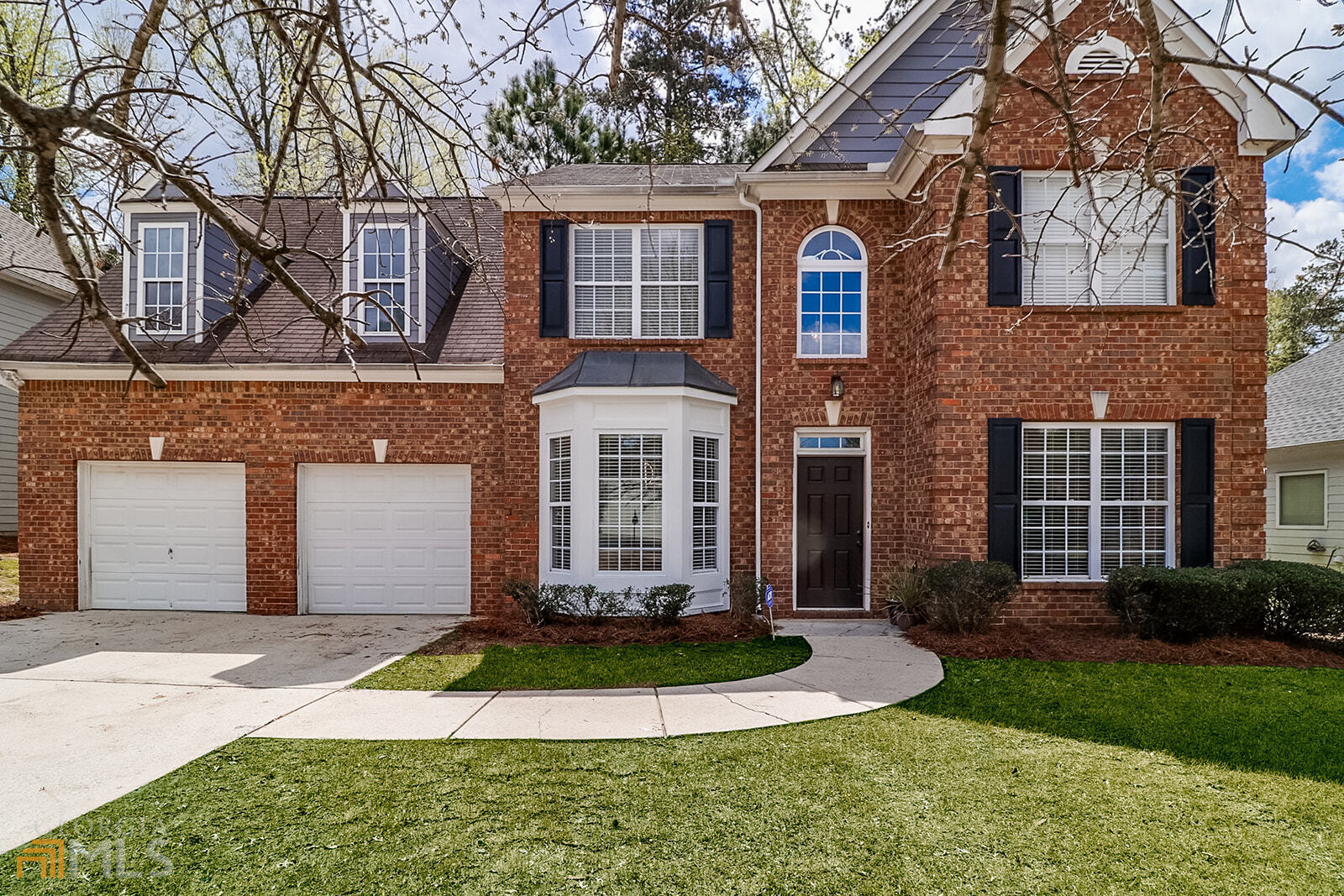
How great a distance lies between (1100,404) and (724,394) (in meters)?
4.50

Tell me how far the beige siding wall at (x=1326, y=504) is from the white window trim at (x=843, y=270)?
8066 millimetres

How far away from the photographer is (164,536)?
10.6 meters

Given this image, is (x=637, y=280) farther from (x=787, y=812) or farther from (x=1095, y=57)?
(x=787, y=812)

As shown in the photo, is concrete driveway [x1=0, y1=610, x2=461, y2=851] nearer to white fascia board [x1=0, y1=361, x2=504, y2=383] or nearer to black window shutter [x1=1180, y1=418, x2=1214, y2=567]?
white fascia board [x1=0, y1=361, x2=504, y2=383]

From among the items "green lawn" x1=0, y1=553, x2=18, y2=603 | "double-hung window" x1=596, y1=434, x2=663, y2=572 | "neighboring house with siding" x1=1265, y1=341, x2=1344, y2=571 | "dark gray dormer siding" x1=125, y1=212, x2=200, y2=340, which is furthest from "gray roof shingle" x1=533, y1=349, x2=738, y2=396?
"neighboring house with siding" x1=1265, y1=341, x2=1344, y2=571

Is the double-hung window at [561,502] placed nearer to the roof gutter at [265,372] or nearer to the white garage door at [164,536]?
the roof gutter at [265,372]

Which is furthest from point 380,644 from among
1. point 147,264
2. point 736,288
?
point 147,264

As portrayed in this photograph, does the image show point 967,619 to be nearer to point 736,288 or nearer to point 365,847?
point 736,288

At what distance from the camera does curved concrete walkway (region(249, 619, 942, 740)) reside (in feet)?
17.1

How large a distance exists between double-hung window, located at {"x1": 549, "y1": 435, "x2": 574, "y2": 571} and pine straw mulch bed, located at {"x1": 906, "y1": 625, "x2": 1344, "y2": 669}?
4.46 metres

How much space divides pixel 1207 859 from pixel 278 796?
15.9ft

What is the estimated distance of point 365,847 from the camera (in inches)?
139

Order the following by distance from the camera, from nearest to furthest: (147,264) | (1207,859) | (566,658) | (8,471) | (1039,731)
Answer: (1207,859) < (1039,731) < (566,658) < (147,264) < (8,471)

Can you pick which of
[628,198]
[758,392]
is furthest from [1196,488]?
[628,198]
